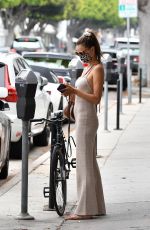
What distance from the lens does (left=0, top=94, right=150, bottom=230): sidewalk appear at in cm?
913

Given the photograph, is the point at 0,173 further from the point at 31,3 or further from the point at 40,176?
the point at 31,3

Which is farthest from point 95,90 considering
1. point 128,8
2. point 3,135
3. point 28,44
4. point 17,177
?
point 28,44

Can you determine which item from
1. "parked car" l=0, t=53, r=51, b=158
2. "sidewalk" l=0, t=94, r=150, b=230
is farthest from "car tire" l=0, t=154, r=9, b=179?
"parked car" l=0, t=53, r=51, b=158

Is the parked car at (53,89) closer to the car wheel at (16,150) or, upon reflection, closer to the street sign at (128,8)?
the car wheel at (16,150)

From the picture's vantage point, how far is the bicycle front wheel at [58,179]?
9.51 m

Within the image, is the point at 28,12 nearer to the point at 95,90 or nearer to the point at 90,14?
the point at 90,14

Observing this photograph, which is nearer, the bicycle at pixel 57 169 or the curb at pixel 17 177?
the bicycle at pixel 57 169

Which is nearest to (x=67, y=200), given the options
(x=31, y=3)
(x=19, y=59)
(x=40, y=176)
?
(x=40, y=176)

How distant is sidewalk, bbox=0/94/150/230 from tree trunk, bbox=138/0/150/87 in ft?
58.6

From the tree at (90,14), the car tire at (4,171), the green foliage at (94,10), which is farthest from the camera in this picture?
the tree at (90,14)

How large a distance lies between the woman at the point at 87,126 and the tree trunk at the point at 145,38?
26624 millimetres

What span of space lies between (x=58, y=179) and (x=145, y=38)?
89.4ft

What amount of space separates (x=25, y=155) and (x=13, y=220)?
25.9 inches

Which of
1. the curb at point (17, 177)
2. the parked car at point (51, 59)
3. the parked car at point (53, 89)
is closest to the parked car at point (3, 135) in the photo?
the curb at point (17, 177)
